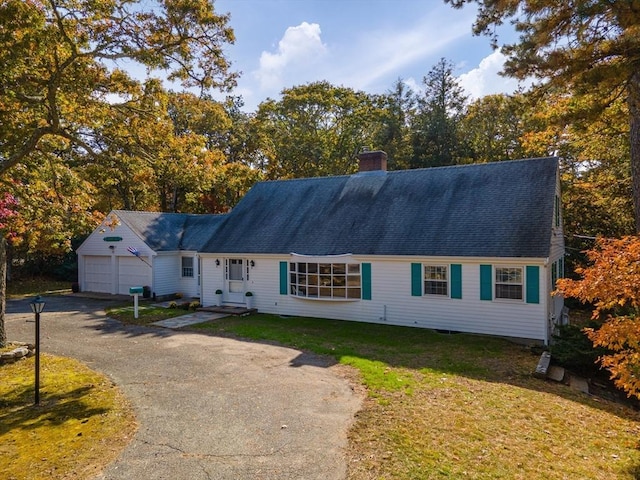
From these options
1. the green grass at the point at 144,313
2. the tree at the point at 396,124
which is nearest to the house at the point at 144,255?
the green grass at the point at 144,313

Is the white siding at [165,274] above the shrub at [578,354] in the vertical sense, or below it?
above

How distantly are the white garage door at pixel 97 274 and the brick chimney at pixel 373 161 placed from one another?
1573 cm

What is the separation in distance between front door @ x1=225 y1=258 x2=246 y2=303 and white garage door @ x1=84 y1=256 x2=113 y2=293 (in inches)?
377

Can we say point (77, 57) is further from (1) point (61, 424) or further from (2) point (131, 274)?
(2) point (131, 274)

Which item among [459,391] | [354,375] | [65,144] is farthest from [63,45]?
[459,391]

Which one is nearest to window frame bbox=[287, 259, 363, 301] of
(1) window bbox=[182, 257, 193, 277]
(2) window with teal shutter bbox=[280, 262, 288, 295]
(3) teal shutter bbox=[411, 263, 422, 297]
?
(2) window with teal shutter bbox=[280, 262, 288, 295]

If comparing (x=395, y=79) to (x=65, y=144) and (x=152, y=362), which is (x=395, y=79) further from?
(x=152, y=362)

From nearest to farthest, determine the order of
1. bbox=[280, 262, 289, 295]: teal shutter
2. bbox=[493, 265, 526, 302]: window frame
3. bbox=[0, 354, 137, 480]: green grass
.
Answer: bbox=[0, 354, 137, 480]: green grass < bbox=[493, 265, 526, 302]: window frame < bbox=[280, 262, 289, 295]: teal shutter

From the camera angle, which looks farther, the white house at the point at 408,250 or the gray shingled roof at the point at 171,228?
the gray shingled roof at the point at 171,228

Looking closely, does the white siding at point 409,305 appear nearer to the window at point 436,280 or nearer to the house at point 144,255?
the window at point 436,280

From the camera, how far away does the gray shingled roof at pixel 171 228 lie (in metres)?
22.6

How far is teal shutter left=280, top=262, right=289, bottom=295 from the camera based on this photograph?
55.4 ft

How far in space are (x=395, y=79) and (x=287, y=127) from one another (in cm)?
1030

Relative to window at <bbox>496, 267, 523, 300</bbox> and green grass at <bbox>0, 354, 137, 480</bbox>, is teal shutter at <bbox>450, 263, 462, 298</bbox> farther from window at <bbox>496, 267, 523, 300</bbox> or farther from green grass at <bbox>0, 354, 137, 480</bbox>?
green grass at <bbox>0, 354, 137, 480</bbox>
